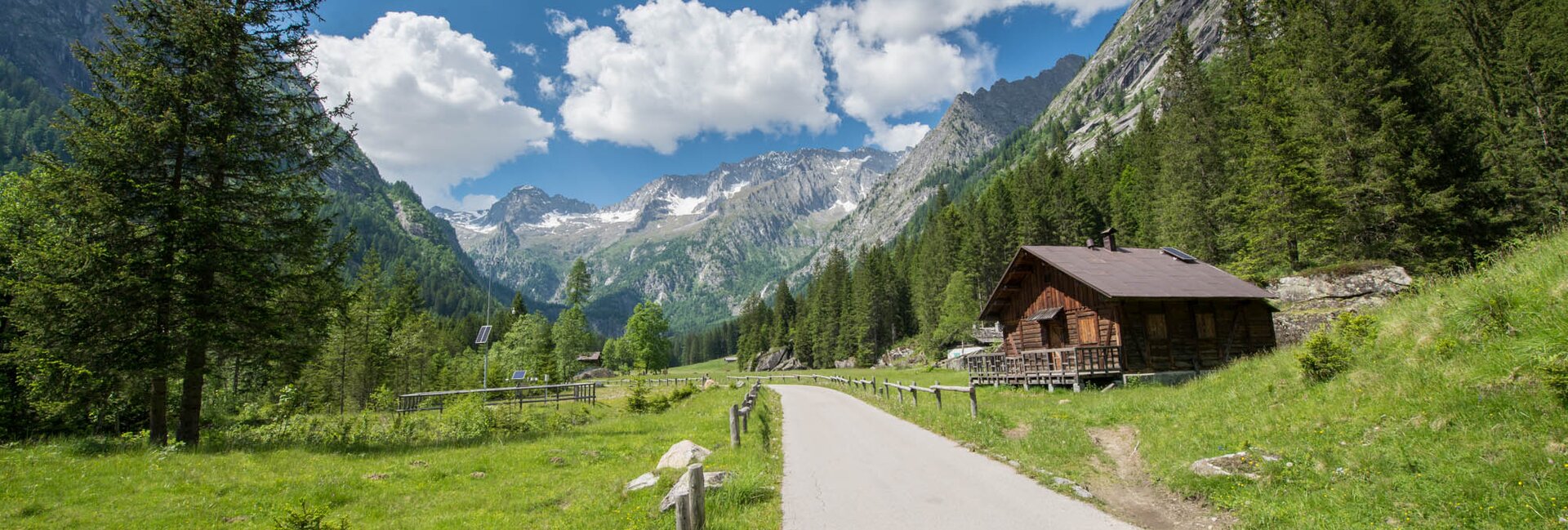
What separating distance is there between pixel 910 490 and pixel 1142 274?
23.3m

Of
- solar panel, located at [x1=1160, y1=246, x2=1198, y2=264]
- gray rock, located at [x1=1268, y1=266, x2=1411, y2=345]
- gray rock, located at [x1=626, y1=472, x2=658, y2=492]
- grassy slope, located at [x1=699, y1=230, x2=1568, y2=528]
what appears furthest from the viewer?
solar panel, located at [x1=1160, y1=246, x2=1198, y2=264]

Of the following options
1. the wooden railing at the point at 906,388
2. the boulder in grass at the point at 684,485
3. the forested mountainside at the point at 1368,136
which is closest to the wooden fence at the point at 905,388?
the wooden railing at the point at 906,388

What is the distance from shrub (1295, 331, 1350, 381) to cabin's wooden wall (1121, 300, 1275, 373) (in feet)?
47.9

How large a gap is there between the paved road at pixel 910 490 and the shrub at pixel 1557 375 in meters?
4.95

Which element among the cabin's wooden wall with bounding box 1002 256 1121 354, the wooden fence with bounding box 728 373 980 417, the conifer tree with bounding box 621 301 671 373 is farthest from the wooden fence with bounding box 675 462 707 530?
the conifer tree with bounding box 621 301 671 373

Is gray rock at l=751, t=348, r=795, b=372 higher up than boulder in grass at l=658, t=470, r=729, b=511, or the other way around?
boulder in grass at l=658, t=470, r=729, b=511

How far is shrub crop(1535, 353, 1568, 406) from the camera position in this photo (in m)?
6.70

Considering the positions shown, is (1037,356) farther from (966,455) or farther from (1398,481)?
(1398,481)

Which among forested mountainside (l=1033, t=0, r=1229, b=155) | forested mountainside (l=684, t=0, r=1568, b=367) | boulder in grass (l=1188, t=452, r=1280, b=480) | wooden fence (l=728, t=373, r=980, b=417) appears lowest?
wooden fence (l=728, t=373, r=980, b=417)

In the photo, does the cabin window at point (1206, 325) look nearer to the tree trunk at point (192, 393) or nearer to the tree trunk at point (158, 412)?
the tree trunk at point (192, 393)

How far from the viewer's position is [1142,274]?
27438mm

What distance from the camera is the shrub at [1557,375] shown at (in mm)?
6699

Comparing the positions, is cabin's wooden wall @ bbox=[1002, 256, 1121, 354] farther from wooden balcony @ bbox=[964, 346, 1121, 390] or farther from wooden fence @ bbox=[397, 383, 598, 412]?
wooden fence @ bbox=[397, 383, 598, 412]

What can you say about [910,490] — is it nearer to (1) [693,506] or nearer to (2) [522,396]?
(1) [693,506]
